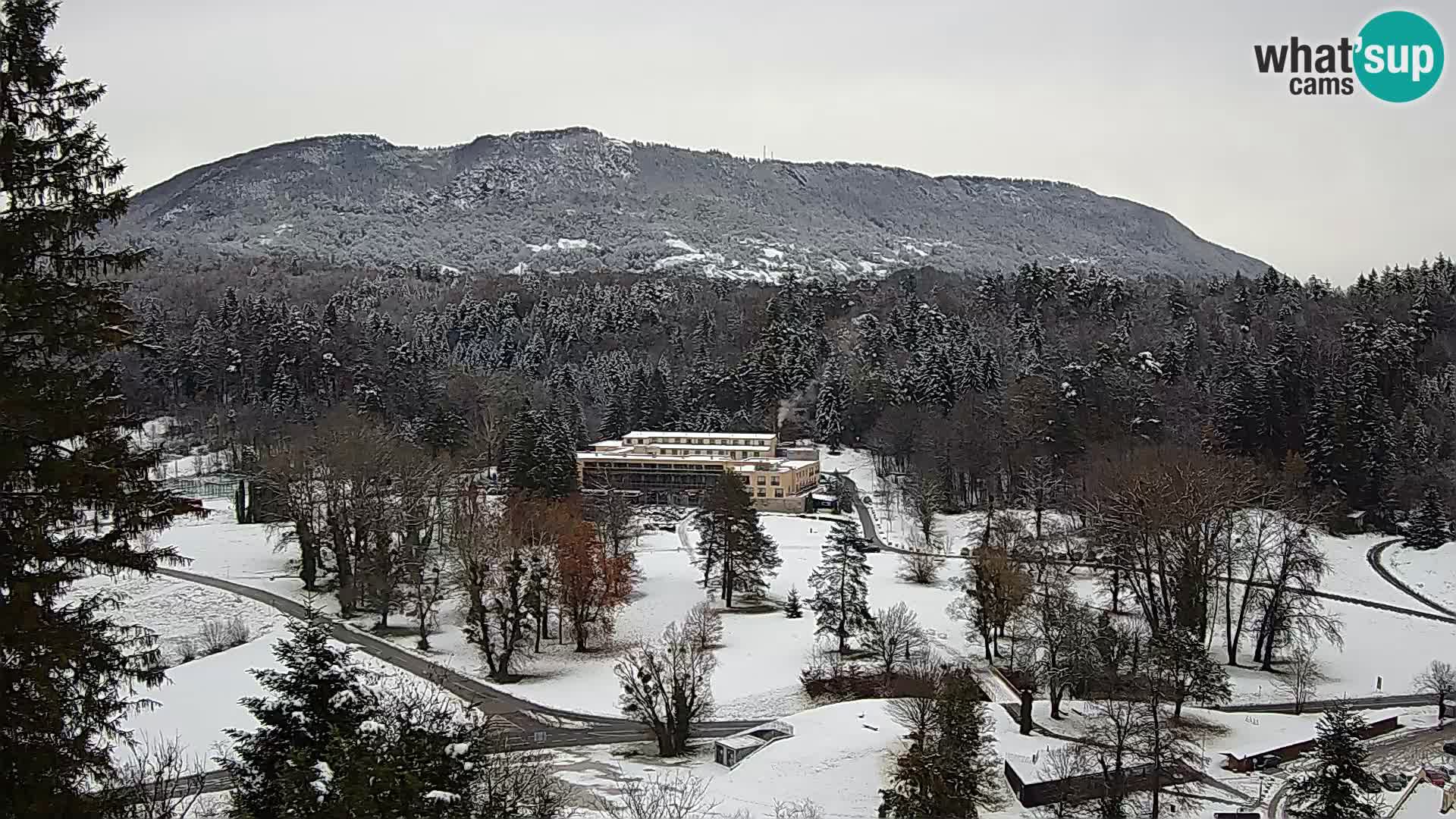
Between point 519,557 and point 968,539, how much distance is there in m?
21.8

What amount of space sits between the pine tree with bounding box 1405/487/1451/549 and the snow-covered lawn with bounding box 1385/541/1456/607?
0.33 meters

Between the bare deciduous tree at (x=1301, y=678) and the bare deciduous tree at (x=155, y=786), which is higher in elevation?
the bare deciduous tree at (x=155, y=786)

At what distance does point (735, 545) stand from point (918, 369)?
1215 inches

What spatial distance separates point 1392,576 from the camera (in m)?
40.4

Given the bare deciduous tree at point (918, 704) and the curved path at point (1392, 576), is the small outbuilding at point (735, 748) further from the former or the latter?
the curved path at point (1392, 576)

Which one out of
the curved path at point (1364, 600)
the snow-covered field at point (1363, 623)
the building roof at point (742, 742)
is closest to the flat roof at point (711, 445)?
the snow-covered field at point (1363, 623)

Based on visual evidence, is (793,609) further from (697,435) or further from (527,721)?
(697,435)

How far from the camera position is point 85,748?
27.1 ft

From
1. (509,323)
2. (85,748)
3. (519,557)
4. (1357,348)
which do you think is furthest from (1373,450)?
(509,323)

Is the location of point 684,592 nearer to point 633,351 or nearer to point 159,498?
point 159,498

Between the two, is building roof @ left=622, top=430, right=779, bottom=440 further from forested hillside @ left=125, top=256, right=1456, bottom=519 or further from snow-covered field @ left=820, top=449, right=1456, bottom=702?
snow-covered field @ left=820, top=449, right=1456, bottom=702

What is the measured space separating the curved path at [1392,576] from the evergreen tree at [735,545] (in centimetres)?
2196

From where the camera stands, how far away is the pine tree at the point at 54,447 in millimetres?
7848

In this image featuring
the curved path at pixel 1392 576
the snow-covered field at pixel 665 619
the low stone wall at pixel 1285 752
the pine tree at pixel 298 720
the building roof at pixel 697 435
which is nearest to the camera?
the pine tree at pixel 298 720
